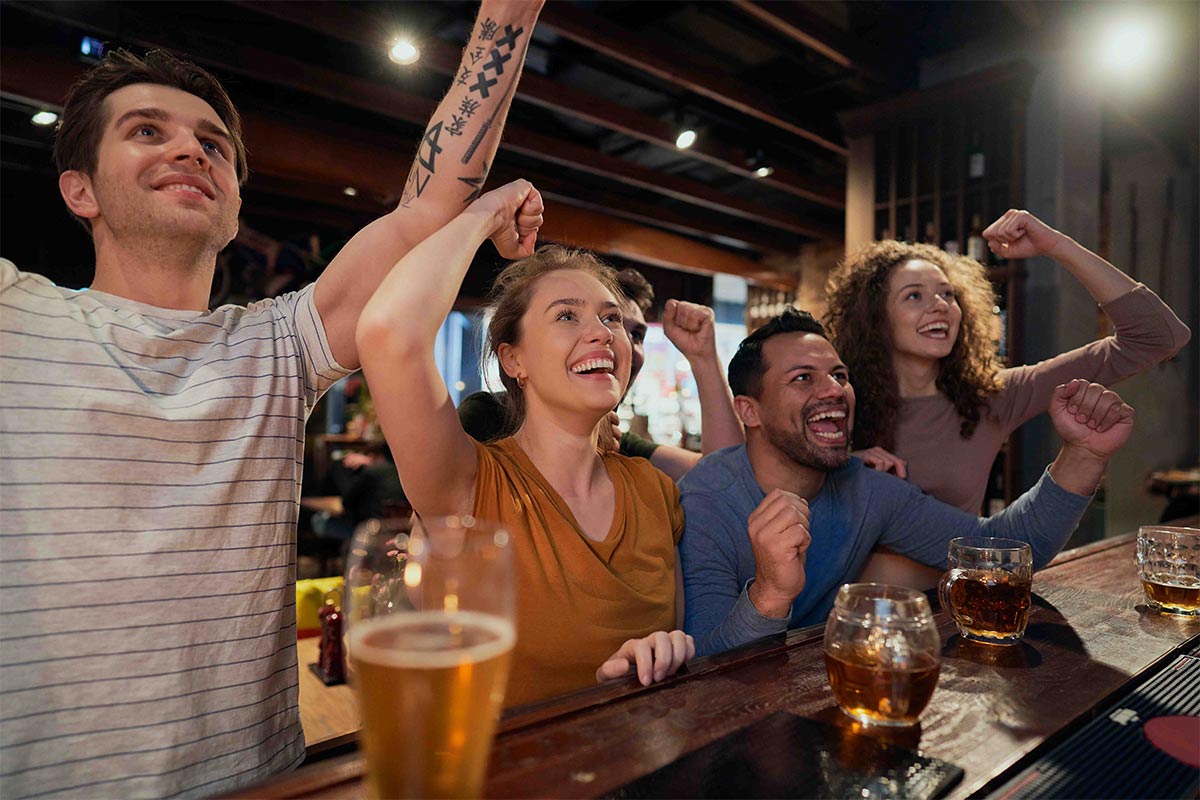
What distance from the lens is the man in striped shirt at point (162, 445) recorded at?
40.9 inches

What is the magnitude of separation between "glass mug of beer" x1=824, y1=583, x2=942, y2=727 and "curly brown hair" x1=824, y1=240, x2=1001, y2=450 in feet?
4.88

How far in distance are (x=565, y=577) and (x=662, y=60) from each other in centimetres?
345

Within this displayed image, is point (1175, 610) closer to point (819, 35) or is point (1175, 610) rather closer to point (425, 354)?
point (425, 354)

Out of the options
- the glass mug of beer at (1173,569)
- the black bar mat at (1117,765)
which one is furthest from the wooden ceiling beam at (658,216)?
the black bar mat at (1117,765)

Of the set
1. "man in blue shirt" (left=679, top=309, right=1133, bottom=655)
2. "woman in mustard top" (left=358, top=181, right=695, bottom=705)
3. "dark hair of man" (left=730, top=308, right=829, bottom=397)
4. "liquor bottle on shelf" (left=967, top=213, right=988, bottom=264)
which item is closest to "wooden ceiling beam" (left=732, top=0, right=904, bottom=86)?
"liquor bottle on shelf" (left=967, top=213, right=988, bottom=264)

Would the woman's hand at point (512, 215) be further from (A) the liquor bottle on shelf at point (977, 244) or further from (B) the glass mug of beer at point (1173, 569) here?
(A) the liquor bottle on shelf at point (977, 244)

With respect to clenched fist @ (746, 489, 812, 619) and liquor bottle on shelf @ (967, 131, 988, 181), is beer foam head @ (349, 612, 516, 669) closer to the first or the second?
clenched fist @ (746, 489, 812, 619)

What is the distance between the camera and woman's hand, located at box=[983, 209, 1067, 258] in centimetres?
189

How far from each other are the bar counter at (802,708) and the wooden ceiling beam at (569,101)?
3.43 metres

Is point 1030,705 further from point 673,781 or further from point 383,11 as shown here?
point 383,11

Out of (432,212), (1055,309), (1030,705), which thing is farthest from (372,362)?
(1055,309)

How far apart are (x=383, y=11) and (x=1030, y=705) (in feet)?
13.1

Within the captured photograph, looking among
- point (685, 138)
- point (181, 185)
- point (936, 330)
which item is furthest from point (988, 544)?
point (685, 138)

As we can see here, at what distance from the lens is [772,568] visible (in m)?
1.20
